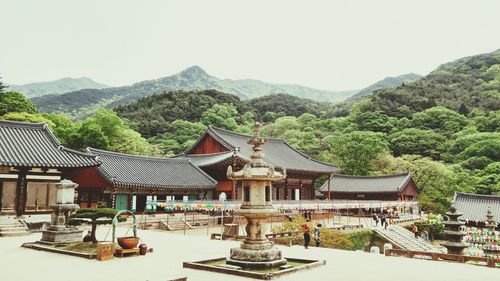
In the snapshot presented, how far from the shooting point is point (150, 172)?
35875 millimetres

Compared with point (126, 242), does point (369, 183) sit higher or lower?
higher

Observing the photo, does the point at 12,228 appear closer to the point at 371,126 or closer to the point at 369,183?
the point at 369,183

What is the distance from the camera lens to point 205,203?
30.3 m

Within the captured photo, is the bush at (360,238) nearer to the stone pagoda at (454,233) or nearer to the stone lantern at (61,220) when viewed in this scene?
the stone pagoda at (454,233)

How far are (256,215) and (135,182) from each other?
1999 centimetres

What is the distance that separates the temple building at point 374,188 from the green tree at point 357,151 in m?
4.46

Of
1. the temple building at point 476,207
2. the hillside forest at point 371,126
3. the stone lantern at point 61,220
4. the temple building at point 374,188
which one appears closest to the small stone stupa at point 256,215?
the stone lantern at point 61,220

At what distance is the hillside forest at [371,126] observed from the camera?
2124 inches

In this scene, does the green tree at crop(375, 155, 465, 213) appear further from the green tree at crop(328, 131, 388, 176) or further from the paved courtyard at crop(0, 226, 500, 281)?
the paved courtyard at crop(0, 226, 500, 281)

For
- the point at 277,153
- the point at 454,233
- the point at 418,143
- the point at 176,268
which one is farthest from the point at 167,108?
the point at 176,268

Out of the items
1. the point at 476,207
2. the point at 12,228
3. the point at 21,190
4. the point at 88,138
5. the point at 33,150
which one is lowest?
the point at 12,228

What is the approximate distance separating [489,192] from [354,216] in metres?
21.6

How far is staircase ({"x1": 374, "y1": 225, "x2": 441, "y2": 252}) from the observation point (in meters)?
33.8

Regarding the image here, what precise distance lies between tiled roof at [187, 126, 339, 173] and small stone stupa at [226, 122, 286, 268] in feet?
84.2
